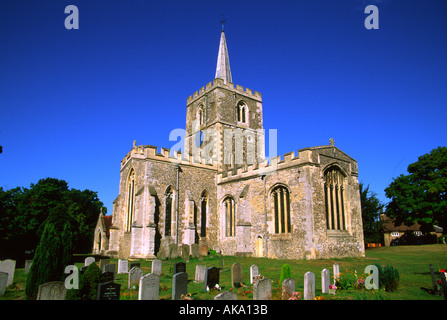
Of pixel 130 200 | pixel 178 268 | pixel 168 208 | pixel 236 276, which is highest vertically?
pixel 130 200

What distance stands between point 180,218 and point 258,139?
12.7 meters

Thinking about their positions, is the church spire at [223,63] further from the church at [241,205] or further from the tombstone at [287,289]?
the tombstone at [287,289]

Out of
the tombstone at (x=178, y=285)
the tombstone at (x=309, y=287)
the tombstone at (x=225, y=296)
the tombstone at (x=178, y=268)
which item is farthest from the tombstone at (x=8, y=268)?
the tombstone at (x=309, y=287)

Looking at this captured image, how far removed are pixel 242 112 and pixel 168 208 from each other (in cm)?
1355

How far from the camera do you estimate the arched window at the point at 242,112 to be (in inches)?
1165

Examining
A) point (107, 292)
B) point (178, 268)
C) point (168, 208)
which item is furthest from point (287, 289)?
point (168, 208)

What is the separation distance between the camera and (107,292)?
22.8 feet

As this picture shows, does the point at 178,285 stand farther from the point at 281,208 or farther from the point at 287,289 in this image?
the point at 281,208

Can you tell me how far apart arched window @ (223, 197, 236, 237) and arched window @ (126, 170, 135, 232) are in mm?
6949

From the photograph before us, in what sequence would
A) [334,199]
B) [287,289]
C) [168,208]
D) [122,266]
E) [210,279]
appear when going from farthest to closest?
1. [168,208]
2. [334,199]
3. [122,266]
4. [210,279]
5. [287,289]

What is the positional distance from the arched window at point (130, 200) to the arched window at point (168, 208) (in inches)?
118

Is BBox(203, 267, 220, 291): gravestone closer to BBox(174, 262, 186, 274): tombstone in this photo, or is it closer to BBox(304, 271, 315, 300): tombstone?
BBox(174, 262, 186, 274): tombstone
